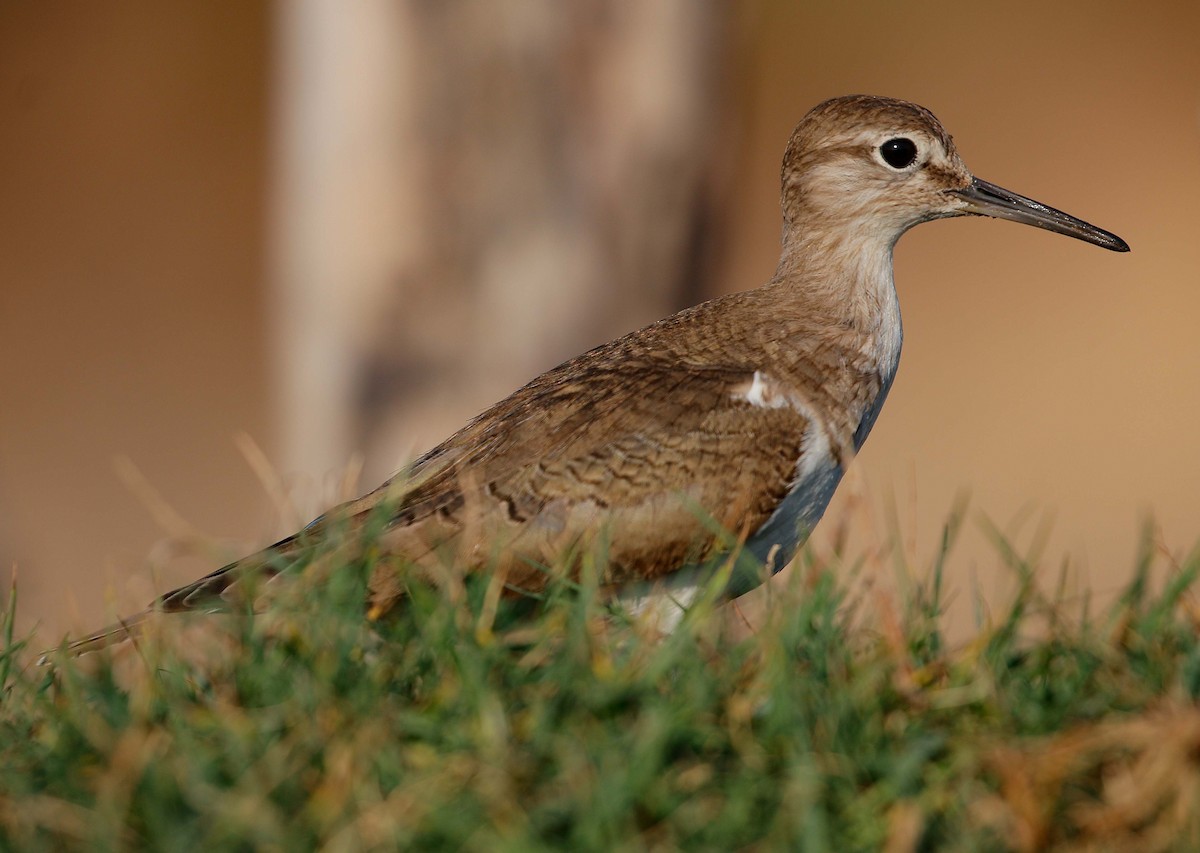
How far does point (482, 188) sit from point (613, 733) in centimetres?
414

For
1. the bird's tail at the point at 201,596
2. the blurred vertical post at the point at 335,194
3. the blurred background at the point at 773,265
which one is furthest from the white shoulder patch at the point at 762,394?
the blurred background at the point at 773,265

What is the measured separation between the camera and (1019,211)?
5035 mm

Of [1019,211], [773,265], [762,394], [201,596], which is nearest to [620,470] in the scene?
[762,394]

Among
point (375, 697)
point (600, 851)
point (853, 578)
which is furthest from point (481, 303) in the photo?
point (600, 851)

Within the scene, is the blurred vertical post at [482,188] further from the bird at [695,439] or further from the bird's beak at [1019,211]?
the bird's beak at [1019,211]

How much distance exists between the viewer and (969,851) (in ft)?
8.06

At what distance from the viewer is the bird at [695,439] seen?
3.96 meters

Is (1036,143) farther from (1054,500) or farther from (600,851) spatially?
(600,851)

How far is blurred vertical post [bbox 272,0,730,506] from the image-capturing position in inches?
254

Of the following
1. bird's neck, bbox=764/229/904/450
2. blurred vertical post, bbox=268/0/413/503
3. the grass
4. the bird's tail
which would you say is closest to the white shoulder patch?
bird's neck, bbox=764/229/904/450

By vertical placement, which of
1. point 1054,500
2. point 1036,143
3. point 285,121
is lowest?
point 1054,500

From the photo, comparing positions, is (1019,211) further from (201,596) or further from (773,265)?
(773,265)

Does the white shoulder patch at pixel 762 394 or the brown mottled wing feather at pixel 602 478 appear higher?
the white shoulder patch at pixel 762 394

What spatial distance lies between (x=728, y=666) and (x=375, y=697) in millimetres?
734
